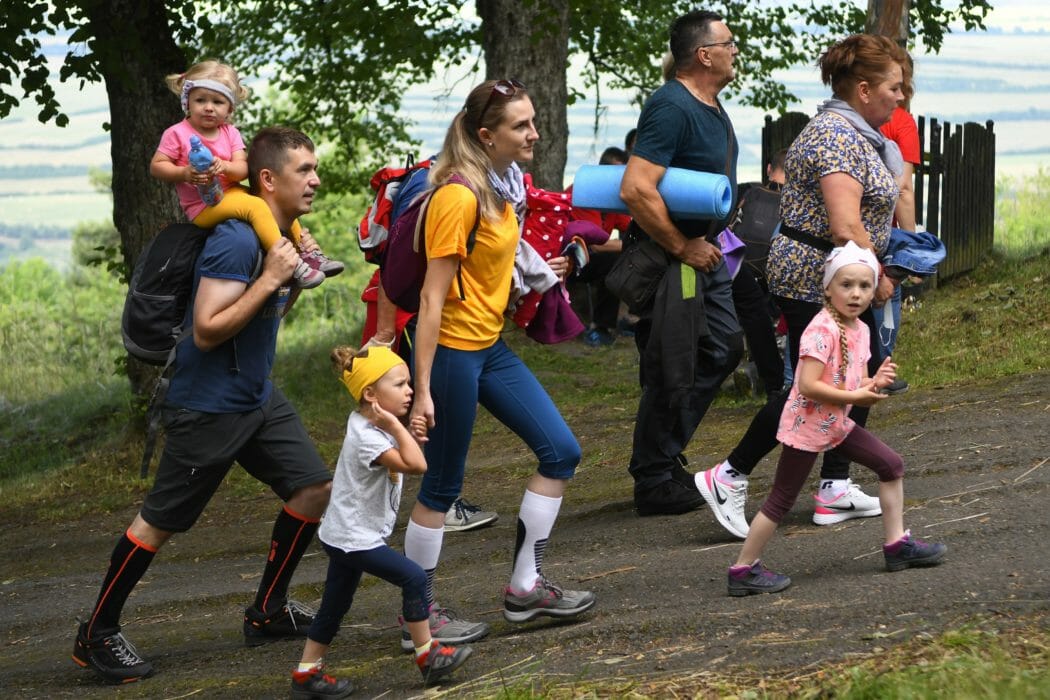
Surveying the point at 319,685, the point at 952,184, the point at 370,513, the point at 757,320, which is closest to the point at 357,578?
the point at 370,513

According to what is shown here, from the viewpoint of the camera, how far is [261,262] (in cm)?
517

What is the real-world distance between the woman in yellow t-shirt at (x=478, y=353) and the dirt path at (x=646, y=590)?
328mm

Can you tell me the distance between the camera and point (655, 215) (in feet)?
20.4

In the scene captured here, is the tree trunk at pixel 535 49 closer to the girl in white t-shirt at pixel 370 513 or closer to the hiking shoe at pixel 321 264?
the hiking shoe at pixel 321 264

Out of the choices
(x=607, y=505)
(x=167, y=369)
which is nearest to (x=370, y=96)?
(x=607, y=505)

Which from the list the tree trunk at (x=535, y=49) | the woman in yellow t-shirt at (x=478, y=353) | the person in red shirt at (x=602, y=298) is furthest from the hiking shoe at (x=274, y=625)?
the tree trunk at (x=535, y=49)

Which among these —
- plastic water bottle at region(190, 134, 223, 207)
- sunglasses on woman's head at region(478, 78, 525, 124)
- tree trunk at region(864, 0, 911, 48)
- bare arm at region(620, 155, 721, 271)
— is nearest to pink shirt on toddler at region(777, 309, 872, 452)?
bare arm at region(620, 155, 721, 271)

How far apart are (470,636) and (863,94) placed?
2834 mm

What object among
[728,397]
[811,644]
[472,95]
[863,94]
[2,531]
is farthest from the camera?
[728,397]

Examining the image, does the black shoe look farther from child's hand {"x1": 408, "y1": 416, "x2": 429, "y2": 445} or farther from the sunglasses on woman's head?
the sunglasses on woman's head

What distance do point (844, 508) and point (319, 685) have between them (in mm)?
2640

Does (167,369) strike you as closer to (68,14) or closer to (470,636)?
(470,636)

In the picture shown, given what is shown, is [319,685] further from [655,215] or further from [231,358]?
[655,215]

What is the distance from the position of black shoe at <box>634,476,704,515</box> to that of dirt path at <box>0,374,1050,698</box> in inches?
2.4
